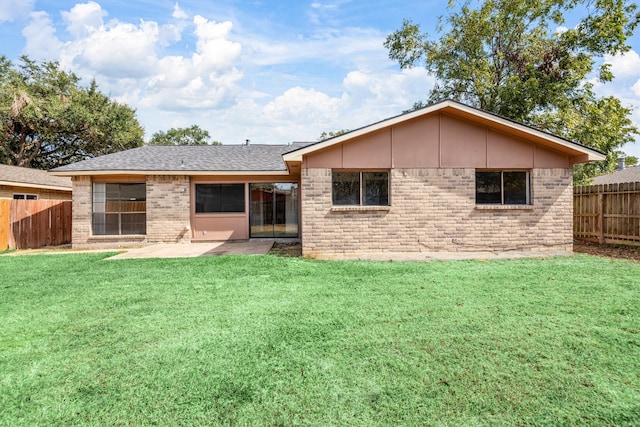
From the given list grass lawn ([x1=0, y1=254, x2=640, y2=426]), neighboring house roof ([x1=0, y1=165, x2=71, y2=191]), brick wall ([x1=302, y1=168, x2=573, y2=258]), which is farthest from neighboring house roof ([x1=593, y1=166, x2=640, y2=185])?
neighboring house roof ([x1=0, y1=165, x2=71, y2=191])

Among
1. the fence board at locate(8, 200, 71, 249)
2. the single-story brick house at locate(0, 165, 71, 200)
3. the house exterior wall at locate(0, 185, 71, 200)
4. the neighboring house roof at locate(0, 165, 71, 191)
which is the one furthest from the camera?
the house exterior wall at locate(0, 185, 71, 200)

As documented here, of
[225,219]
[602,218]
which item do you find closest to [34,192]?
[225,219]

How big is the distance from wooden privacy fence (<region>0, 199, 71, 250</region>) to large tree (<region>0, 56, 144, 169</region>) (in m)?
15.4

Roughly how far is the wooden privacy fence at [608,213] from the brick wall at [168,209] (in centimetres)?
1451

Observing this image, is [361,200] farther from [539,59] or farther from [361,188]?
[539,59]

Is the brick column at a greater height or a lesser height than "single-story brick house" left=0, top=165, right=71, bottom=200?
lesser

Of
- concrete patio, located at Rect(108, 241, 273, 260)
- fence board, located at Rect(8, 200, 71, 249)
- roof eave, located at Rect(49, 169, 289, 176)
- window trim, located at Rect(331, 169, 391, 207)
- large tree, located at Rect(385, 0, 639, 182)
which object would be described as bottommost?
concrete patio, located at Rect(108, 241, 273, 260)

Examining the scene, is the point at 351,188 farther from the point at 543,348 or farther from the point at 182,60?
the point at 182,60

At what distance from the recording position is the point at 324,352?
11.6ft

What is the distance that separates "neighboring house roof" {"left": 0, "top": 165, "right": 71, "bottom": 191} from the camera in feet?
48.8

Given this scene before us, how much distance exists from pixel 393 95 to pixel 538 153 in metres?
10.7

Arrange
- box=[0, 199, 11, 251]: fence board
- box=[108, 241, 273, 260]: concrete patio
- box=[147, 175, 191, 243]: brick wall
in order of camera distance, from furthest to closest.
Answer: box=[147, 175, 191, 243]: brick wall < box=[0, 199, 11, 251]: fence board < box=[108, 241, 273, 260]: concrete patio

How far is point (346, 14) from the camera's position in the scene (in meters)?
12.9

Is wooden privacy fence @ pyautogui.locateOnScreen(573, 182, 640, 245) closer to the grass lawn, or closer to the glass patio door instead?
the grass lawn
